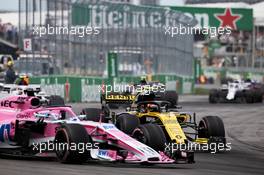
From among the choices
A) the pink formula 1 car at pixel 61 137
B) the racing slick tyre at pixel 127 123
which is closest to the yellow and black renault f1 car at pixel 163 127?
the racing slick tyre at pixel 127 123

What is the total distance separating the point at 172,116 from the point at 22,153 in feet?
9.70

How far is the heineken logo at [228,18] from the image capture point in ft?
257

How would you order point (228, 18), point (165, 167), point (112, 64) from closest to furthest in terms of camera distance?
point (165, 167) < point (112, 64) < point (228, 18)

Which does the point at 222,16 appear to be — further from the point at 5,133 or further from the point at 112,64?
the point at 5,133

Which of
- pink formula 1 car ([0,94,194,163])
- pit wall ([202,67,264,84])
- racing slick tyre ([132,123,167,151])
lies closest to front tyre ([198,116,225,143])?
racing slick tyre ([132,123,167,151])

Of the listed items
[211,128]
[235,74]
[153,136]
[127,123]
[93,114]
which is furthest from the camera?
[235,74]

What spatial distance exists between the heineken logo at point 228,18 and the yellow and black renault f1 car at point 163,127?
61600 mm

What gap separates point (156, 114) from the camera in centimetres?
1547

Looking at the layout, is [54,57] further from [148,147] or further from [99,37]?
[148,147]

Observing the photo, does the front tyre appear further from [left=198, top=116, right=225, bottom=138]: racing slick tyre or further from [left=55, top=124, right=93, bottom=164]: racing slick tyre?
[left=55, top=124, right=93, bottom=164]: racing slick tyre

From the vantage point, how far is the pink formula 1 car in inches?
502

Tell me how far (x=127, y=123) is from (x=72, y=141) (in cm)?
278

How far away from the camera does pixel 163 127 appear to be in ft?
49.0

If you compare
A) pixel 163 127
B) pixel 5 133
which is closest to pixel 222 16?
pixel 163 127
